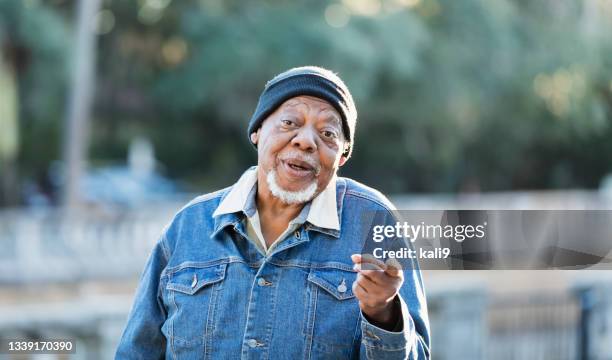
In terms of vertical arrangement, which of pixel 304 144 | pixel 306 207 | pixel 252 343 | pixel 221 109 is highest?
pixel 221 109

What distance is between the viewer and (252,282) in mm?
2240

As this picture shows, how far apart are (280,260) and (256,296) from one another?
108 mm

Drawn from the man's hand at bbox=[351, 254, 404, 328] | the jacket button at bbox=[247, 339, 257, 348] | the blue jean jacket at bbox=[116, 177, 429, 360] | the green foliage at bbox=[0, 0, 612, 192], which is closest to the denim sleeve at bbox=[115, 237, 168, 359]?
the blue jean jacket at bbox=[116, 177, 429, 360]

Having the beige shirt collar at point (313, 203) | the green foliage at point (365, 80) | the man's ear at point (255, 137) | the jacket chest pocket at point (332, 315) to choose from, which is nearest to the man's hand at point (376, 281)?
the jacket chest pocket at point (332, 315)

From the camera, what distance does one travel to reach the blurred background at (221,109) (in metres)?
13.5

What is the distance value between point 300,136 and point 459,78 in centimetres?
2119

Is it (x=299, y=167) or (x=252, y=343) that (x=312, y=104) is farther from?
(x=252, y=343)

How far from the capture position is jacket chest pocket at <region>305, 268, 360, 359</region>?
216 cm

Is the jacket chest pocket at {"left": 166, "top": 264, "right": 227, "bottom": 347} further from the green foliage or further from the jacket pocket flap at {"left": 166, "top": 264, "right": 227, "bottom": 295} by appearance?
the green foliage

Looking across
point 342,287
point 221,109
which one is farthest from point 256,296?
point 221,109

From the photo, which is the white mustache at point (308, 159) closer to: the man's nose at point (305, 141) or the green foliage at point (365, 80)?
the man's nose at point (305, 141)

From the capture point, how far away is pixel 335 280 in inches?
86.3

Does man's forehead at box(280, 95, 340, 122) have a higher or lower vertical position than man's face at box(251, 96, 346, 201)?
higher

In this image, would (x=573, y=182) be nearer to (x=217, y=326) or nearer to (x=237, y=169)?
(x=237, y=169)
